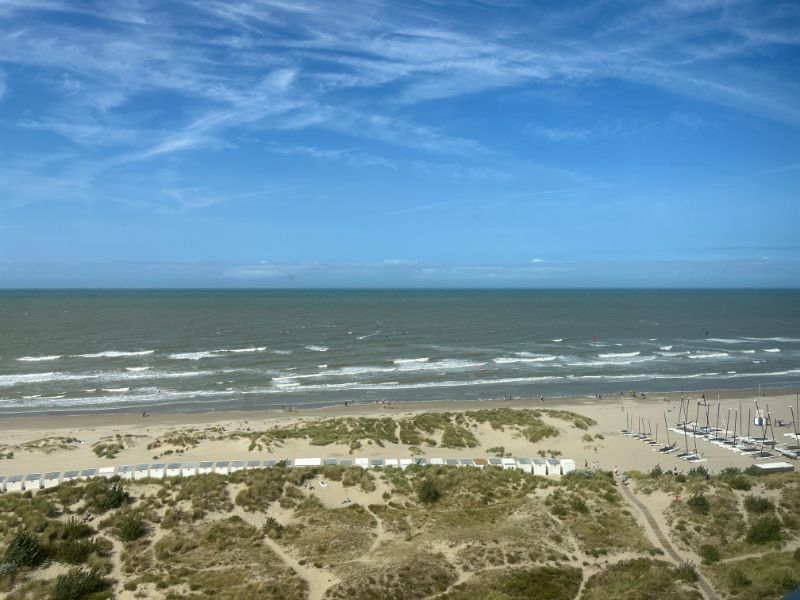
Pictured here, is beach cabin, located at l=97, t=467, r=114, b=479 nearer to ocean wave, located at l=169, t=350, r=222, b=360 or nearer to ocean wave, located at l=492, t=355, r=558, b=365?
ocean wave, located at l=169, t=350, r=222, b=360

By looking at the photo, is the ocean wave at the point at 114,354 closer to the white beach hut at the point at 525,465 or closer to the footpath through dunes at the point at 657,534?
the white beach hut at the point at 525,465


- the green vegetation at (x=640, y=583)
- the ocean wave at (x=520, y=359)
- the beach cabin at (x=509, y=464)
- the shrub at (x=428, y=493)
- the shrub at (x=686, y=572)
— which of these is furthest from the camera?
the ocean wave at (x=520, y=359)

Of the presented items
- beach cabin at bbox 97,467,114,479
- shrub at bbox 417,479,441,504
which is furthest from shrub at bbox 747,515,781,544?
beach cabin at bbox 97,467,114,479

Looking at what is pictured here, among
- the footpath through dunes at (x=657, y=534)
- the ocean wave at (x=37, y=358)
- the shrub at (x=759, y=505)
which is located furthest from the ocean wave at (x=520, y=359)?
the ocean wave at (x=37, y=358)

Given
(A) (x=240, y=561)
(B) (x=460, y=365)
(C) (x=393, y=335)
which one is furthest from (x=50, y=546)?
(C) (x=393, y=335)

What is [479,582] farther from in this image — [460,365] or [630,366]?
[630,366]

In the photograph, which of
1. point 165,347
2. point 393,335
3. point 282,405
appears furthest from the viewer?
point 393,335
